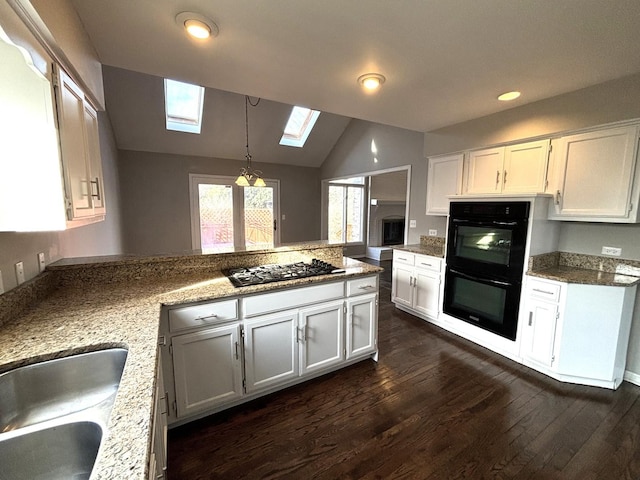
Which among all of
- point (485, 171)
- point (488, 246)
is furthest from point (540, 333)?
point (485, 171)

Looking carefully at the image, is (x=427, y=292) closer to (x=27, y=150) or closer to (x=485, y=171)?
(x=485, y=171)

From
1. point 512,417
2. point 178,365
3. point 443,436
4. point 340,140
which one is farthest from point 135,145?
point 512,417

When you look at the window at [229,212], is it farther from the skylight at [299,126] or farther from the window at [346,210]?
the window at [346,210]

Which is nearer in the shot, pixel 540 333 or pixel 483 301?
pixel 540 333

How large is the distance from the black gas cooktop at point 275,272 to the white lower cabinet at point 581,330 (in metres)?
1.84

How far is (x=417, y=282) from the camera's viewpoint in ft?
11.5

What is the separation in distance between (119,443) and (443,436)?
187cm

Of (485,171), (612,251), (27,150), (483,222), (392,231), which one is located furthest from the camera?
(392,231)

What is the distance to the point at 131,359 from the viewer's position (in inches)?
39.8

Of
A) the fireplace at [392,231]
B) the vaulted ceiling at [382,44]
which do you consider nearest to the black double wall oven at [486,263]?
the vaulted ceiling at [382,44]

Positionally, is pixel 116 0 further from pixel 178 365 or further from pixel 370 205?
pixel 370 205

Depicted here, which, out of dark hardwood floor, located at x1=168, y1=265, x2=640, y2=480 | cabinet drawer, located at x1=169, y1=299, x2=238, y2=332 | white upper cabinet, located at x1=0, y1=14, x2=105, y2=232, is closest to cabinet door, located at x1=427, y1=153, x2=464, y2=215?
dark hardwood floor, located at x1=168, y1=265, x2=640, y2=480

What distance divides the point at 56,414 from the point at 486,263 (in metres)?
3.25

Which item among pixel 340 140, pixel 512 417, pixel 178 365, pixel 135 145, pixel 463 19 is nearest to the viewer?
pixel 463 19
